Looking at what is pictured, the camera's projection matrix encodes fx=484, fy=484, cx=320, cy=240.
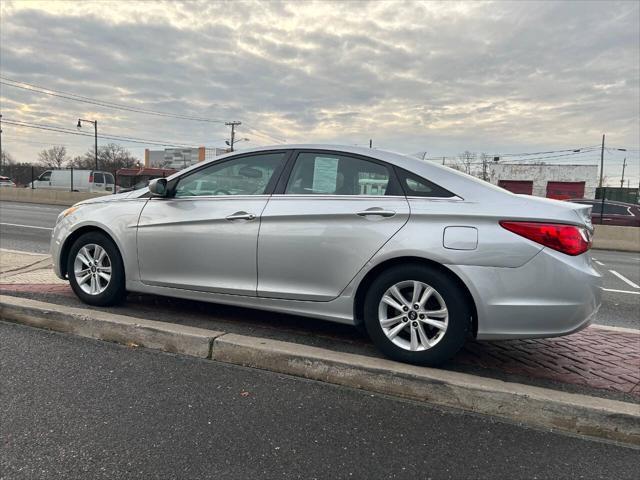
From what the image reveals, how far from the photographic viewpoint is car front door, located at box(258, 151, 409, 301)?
3.41 m

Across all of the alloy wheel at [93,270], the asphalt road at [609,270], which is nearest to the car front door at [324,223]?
the alloy wheel at [93,270]

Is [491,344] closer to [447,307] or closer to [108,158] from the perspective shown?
[447,307]

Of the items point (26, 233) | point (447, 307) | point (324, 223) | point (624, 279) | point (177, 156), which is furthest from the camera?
point (177, 156)

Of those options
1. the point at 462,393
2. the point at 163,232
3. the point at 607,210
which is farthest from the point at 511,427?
the point at 607,210

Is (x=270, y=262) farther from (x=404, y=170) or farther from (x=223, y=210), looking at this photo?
(x=404, y=170)

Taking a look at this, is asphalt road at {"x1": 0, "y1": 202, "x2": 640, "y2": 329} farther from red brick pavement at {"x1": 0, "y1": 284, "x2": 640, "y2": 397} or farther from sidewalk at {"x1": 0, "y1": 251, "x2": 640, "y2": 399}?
red brick pavement at {"x1": 0, "y1": 284, "x2": 640, "y2": 397}

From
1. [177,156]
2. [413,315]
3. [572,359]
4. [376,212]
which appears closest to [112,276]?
[376,212]

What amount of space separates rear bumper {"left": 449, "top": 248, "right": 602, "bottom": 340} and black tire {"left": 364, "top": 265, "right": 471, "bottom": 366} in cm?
10

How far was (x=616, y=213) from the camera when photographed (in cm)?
1750

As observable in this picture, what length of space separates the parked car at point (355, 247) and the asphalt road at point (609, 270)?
10.1 feet

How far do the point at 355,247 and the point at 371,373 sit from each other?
0.86 m

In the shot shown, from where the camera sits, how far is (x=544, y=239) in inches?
120

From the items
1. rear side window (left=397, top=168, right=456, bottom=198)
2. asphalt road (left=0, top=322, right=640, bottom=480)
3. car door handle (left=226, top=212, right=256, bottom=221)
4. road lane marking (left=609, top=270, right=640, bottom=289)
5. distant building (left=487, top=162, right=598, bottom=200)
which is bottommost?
asphalt road (left=0, top=322, right=640, bottom=480)

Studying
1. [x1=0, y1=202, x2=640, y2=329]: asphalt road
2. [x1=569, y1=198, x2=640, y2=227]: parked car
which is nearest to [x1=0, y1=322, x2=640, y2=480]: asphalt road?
[x1=0, y1=202, x2=640, y2=329]: asphalt road
